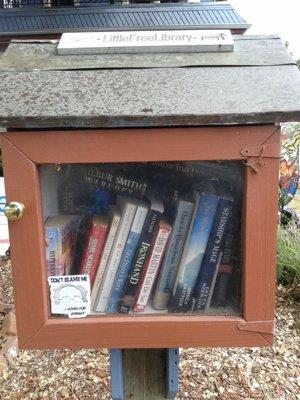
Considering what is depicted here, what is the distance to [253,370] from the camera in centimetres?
253

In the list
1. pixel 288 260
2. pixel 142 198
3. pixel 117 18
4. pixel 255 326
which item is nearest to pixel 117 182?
pixel 142 198

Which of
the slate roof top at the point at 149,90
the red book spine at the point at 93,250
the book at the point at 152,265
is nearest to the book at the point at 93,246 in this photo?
the red book spine at the point at 93,250

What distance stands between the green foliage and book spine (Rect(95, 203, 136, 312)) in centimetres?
257

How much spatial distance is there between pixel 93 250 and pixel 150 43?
0.50m

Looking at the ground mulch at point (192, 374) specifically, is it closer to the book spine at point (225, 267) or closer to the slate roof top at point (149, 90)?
the book spine at point (225, 267)

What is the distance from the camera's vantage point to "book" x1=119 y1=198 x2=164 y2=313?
100cm

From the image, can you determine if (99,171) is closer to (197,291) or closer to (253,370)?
(197,291)

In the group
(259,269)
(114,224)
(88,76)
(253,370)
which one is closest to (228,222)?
(259,269)

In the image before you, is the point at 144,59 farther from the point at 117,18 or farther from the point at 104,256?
the point at 117,18

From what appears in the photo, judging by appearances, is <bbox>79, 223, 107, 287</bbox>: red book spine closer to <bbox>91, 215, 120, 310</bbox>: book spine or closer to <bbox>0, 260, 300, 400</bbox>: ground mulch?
<bbox>91, 215, 120, 310</bbox>: book spine

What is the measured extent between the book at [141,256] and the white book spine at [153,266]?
0.04ft

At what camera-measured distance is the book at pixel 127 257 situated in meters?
0.99

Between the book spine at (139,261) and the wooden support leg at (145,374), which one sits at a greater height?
the book spine at (139,261)

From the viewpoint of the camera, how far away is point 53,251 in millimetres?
997
